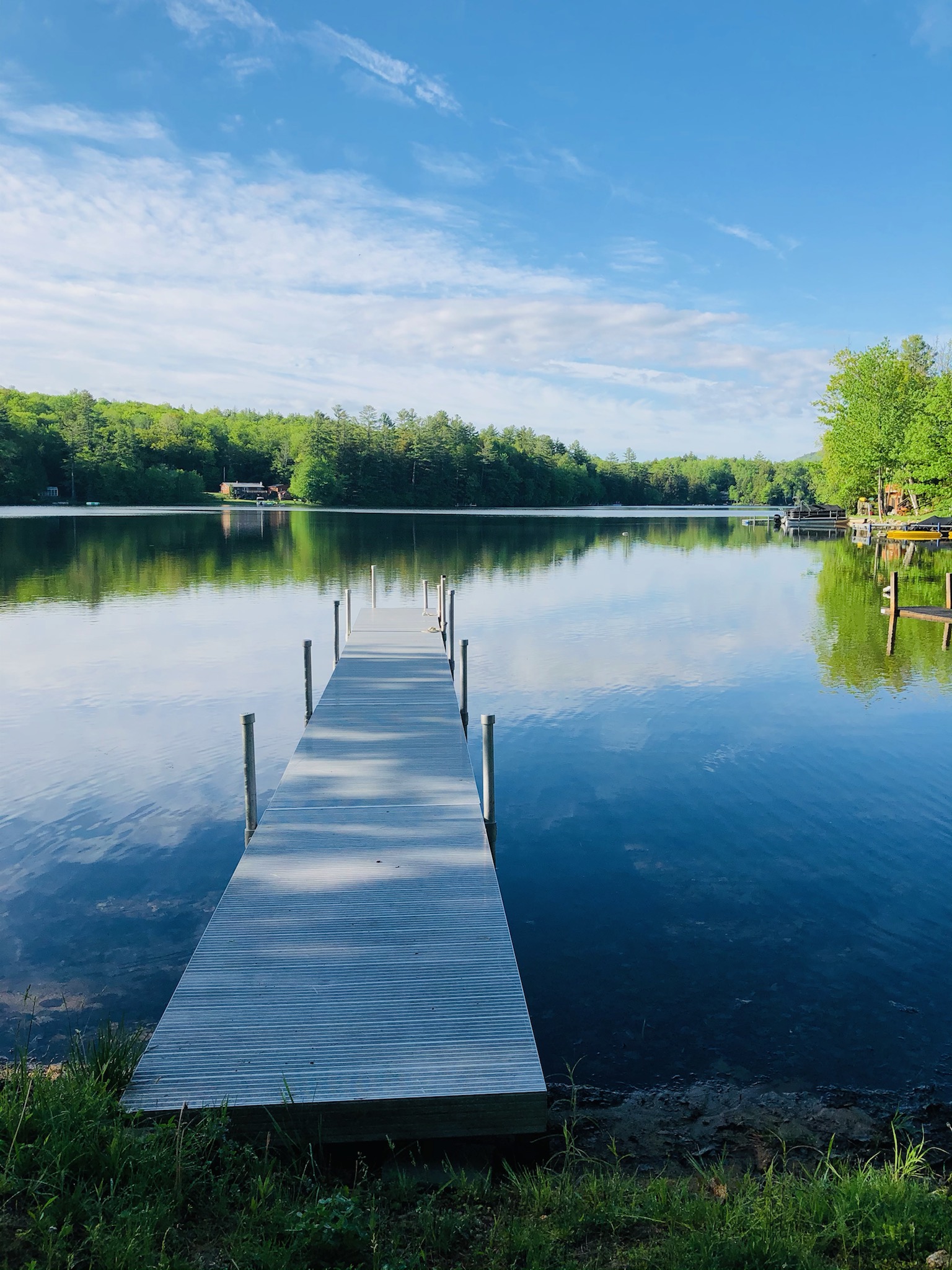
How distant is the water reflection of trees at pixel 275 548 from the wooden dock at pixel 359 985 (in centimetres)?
2267

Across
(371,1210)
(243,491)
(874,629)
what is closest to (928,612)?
(874,629)

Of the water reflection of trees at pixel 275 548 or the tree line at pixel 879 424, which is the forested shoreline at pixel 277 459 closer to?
the tree line at pixel 879 424

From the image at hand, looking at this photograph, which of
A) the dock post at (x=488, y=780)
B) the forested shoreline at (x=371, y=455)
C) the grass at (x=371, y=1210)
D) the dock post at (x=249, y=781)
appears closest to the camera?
the grass at (x=371, y=1210)

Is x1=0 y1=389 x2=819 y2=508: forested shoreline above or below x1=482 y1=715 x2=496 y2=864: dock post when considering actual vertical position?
above

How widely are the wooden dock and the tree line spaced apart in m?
49.4

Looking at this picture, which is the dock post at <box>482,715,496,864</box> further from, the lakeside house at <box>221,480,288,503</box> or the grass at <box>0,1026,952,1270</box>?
the lakeside house at <box>221,480,288,503</box>

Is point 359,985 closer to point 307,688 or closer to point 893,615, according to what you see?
point 307,688

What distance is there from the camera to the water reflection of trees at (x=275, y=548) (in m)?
33.2

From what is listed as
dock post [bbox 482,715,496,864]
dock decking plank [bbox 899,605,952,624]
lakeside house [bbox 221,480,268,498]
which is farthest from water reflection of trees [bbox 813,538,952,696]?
lakeside house [bbox 221,480,268,498]

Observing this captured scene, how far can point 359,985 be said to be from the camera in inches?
216

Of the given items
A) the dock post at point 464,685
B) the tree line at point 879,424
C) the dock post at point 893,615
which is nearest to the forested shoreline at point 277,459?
the tree line at point 879,424

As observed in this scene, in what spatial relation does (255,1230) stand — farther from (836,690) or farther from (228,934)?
(836,690)

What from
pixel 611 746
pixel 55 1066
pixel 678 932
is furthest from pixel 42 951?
pixel 611 746

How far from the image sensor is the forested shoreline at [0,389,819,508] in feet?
373
